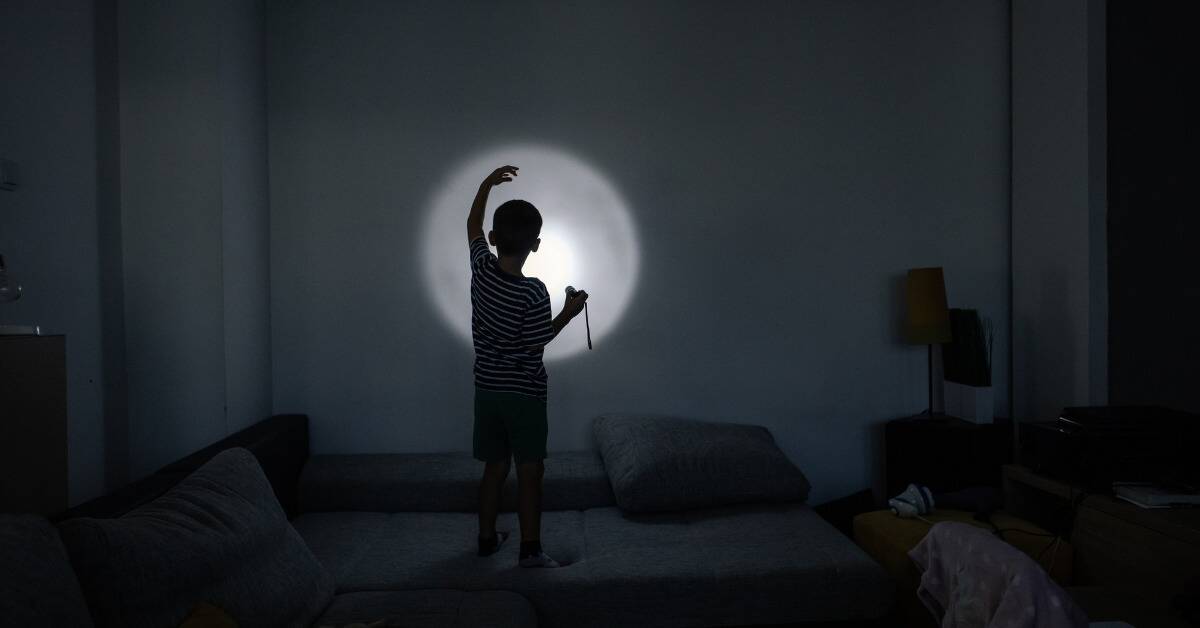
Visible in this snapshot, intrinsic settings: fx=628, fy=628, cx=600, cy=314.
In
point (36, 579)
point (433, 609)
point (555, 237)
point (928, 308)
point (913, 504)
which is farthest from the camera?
point (555, 237)

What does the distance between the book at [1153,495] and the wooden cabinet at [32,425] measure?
2.84 metres

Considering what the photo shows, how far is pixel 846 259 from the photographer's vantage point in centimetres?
307

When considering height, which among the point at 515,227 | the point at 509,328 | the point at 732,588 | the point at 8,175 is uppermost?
the point at 8,175

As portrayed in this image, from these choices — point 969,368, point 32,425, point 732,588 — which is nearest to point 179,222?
point 32,425

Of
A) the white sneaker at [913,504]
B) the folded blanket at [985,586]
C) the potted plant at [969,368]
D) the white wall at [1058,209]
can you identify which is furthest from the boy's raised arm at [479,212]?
the white wall at [1058,209]

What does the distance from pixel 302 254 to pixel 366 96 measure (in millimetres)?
787

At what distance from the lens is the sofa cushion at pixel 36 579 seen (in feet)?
2.87

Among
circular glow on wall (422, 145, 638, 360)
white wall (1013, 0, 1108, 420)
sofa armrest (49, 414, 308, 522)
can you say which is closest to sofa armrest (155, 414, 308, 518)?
sofa armrest (49, 414, 308, 522)

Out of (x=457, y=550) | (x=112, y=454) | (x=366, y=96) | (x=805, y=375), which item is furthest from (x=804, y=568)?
(x=366, y=96)

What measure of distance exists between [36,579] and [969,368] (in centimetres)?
318

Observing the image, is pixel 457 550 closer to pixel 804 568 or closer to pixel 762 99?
pixel 804 568

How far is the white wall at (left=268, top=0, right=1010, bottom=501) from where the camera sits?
2.90 metres

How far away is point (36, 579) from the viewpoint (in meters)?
0.93

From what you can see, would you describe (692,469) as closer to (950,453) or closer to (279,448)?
(950,453)
